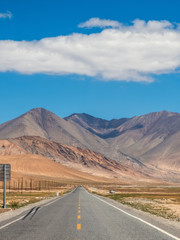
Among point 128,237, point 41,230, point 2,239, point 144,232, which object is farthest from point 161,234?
point 2,239

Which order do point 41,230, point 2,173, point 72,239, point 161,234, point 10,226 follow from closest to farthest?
point 72,239, point 161,234, point 41,230, point 10,226, point 2,173

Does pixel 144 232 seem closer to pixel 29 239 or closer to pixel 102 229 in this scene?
pixel 102 229

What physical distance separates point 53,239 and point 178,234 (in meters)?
5.00

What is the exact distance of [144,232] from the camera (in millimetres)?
14102

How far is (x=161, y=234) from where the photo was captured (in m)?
13.7

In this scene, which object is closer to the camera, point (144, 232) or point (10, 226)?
point (144, 232)

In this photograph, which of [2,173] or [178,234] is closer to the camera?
[178,234]

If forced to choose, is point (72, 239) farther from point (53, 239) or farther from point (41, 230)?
point (41, 230)

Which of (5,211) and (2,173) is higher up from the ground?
(2,173)

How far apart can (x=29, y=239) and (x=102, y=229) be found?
3.69 metres

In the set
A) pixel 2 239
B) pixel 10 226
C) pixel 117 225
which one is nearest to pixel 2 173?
pixel 10 226

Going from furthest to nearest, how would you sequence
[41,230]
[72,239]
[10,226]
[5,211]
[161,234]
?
[5,211]
[10,226]
[41,230]
[161,234]
[72,239]

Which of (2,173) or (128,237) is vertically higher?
(2,173)

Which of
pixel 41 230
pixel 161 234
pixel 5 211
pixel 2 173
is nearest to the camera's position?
pixel 161 234
